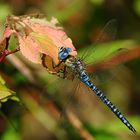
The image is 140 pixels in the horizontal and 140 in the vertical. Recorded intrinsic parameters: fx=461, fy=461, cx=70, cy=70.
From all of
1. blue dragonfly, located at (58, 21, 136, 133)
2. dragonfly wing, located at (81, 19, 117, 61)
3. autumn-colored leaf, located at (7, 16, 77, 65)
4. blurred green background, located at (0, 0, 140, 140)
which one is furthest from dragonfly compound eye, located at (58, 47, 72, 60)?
blurred green background, located at (0, 0, 140, 140)

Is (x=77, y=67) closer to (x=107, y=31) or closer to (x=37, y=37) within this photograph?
(x=107, y=31)

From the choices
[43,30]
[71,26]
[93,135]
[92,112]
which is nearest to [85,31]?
[71,26]

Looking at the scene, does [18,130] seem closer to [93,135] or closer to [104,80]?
[93,135]

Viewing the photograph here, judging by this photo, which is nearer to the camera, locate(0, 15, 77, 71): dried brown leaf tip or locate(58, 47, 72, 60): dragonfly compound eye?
locate(0, 15, 77, 71): dried brown leaf tip

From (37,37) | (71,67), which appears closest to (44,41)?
(37,37)

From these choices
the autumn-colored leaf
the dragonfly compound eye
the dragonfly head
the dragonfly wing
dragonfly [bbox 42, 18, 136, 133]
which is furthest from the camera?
the dragonfly wing

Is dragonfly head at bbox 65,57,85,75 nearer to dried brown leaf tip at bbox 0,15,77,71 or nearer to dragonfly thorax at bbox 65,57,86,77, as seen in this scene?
dragonfly thorax at bbox 65,57,86,77

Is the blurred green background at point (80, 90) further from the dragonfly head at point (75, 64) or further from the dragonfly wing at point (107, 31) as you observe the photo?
the dragonfly head at point (75, 64)

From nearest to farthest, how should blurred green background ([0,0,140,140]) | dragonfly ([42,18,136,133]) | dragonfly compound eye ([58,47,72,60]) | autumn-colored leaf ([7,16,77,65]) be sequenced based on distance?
autumn-colored leaf ([7,16,77,65])
dragonfly ([42,18,136,133])
dragonfly compound eye ([58,47,72,60])
blurred green background ([0,0,140,140])
